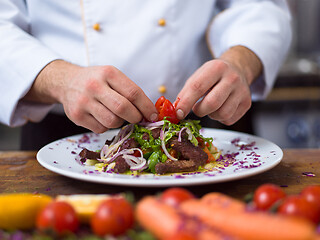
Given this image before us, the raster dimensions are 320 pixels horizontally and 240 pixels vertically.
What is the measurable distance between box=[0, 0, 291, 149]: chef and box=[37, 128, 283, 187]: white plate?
0.19 meters

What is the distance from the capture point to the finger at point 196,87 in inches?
67.3

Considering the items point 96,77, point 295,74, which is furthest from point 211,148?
point 295,74

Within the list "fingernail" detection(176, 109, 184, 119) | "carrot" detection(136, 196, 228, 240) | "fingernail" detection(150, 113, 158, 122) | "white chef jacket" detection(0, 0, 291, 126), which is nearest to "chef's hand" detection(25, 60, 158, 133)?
"fingernail" detection(150, 113, 158, 122)

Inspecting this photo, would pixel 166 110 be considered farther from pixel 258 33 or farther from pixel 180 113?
pixel 258 33

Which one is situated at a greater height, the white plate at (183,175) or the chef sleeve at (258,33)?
the chef sleeve at (258,33)

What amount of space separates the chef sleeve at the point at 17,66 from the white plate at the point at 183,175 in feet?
1.16

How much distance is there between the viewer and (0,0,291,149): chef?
182 cm

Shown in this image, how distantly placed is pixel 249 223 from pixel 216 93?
100 cm

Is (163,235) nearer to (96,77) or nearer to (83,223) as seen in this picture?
(83,223)

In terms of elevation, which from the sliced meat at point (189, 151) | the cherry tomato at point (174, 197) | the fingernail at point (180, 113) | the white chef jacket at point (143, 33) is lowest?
the sliced meat at point (189, 151)

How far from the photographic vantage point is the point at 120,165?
5.31ft

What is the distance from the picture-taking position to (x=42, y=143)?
256 cm

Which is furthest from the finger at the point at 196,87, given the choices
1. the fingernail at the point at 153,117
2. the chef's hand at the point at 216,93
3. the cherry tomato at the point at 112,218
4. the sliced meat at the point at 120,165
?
the cherry tomato at the point at 112,218

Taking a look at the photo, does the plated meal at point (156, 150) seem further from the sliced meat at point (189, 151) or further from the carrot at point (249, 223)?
the carrot at point (249, 223)
